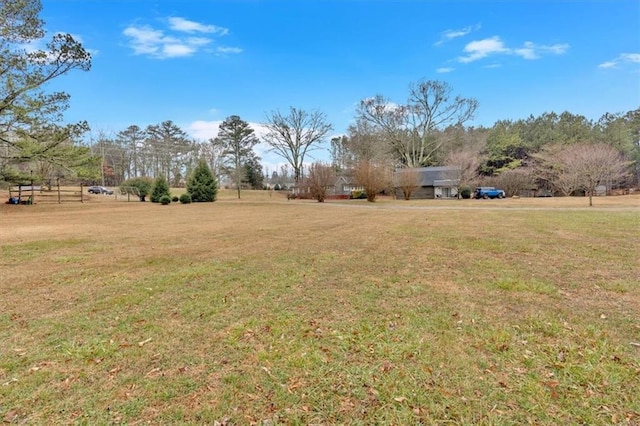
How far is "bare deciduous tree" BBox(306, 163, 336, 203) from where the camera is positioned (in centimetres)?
3028

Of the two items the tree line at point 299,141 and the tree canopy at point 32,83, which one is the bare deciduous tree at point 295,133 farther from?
the tree canopy at point 32,83

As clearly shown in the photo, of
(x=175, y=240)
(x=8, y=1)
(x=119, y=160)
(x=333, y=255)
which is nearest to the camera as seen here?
(x=333, y=255)

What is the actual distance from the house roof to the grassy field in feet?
100

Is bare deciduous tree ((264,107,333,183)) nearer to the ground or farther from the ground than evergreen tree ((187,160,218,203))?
farther from the ground

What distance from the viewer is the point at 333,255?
659 centimetres

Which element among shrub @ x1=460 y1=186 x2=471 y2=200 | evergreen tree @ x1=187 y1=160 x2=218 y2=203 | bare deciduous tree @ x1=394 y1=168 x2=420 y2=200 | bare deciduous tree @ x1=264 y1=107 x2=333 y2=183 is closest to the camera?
evergreen tree @ x1=187 y1=160 x2=218 y2=203

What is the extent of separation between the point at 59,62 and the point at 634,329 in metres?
25.9

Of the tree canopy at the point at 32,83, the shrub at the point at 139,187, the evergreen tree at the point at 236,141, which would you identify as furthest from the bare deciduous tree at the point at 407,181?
the evergreen tree at the point at 236,141

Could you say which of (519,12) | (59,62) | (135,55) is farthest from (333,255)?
(59,62)

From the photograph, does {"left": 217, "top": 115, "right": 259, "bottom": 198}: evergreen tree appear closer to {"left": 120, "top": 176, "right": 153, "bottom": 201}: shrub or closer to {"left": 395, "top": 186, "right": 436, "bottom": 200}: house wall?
{"left": 120, "top": 176, "right": 153, "bottom": 201}: shrub

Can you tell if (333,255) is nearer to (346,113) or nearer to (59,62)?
(59,62)

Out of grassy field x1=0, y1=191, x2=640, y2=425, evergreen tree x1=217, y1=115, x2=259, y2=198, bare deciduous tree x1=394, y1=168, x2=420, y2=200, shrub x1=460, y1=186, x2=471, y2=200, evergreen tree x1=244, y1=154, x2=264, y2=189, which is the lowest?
grassy field x1=0, y1=191, x2=640, y2=425

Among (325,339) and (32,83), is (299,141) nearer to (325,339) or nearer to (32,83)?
(32,83)

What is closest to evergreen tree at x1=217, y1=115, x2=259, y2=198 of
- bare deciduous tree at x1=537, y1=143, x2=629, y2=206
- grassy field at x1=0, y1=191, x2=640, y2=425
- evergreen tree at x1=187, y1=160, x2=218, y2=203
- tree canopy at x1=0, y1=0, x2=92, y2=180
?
evergreen tree at x1=187, y1=160, x2=218, y2=203
